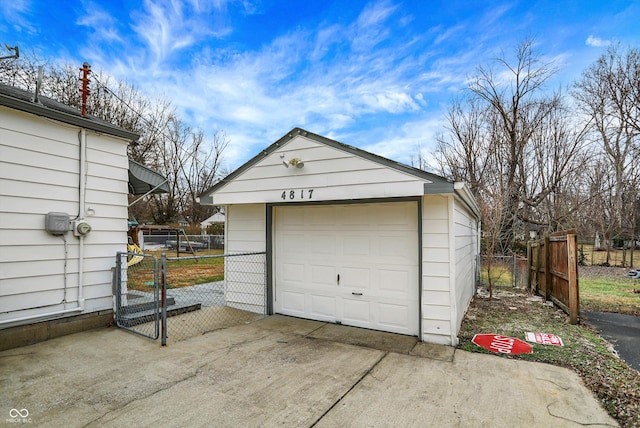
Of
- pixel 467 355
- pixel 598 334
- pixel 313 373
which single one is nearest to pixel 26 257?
pixel 313 373

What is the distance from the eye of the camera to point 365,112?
575 inches

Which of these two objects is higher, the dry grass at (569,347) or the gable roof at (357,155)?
the gable roof at (357,155)

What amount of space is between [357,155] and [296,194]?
1169 millimetres

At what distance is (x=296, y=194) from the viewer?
5.33 meters

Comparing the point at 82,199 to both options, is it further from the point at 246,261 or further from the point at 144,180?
the point at 246,261

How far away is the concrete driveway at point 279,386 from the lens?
2.72m

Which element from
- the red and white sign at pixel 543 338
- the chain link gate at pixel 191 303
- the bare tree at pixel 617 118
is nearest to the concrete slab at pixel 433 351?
the red and white sign at pixel 543 338

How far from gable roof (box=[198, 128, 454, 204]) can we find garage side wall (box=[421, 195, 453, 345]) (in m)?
0.38

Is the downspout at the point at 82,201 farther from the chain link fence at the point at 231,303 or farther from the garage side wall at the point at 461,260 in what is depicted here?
the garage side wall at the point at 461,260

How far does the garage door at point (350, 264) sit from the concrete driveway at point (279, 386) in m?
0.65

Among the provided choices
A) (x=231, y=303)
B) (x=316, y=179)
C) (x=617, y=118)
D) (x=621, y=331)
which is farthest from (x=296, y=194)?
(x=617, y=118)

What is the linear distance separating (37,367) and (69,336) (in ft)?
3.60

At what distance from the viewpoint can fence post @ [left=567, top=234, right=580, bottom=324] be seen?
5898mm

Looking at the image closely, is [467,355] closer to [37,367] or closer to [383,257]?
[383,257]
